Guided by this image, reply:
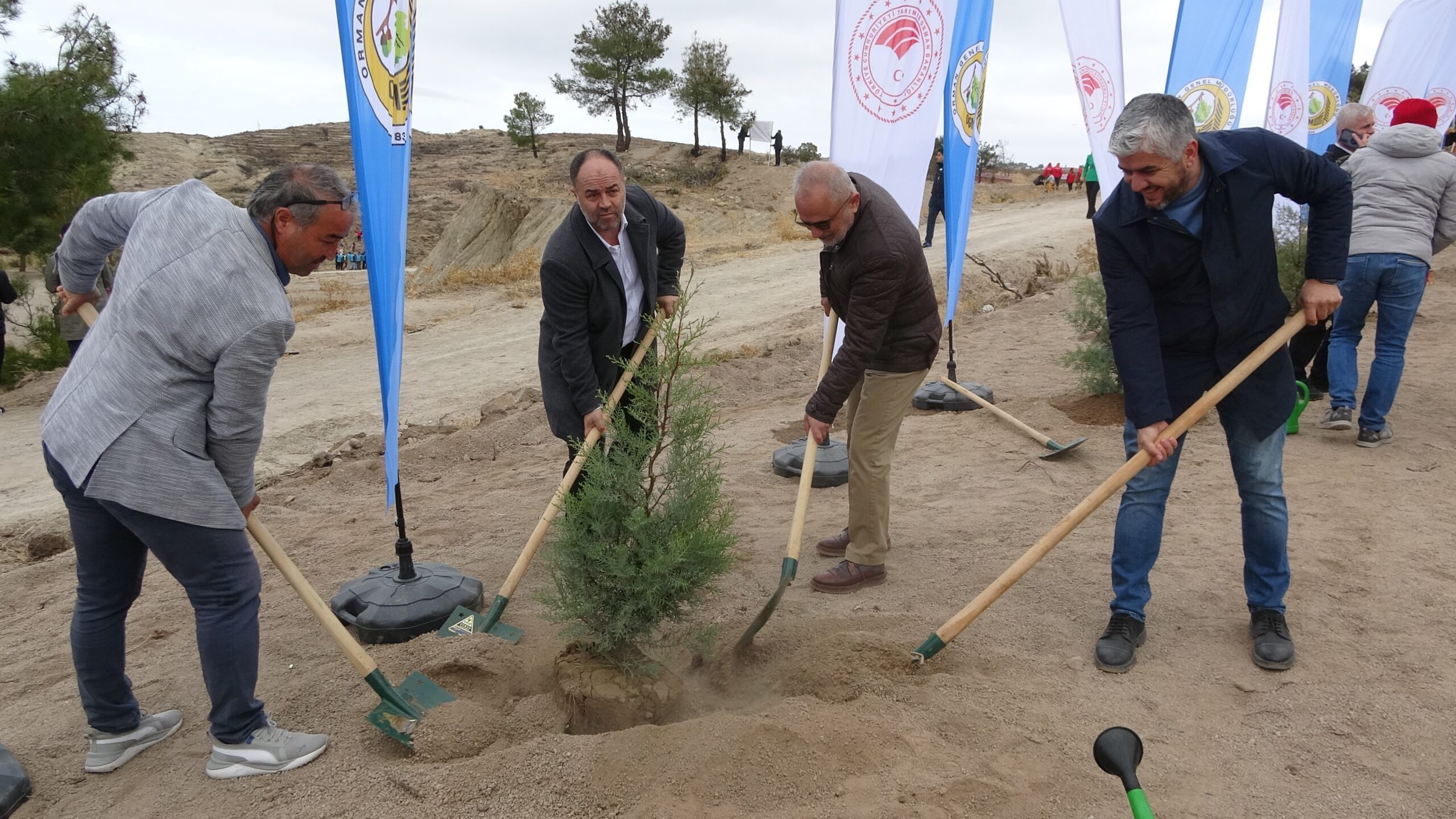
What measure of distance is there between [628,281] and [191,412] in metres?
1.84

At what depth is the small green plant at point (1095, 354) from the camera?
660cm

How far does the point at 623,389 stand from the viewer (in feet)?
12.5

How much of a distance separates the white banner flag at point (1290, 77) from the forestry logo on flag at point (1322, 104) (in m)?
2.45

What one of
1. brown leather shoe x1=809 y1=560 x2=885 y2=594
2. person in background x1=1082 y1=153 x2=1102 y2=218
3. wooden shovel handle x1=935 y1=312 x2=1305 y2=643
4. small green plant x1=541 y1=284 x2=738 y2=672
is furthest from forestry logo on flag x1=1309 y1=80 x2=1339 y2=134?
small green plant x1=541 y1=284 x2=738 y2=672

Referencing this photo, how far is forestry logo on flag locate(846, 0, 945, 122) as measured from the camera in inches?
213

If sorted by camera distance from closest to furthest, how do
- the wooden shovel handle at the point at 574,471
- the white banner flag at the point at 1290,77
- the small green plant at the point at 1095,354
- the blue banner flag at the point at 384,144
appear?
the blue banner flag at the point at 384,144, the wooden shovel handle at the point at 574,471, the small green plant at the point at 1095,354, the white banner flag at the point at 1290,77

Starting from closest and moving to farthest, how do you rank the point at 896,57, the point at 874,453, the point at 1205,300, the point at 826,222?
the point at 1205,300
the point at 826,222
the point at 874,453
the point at 896,57

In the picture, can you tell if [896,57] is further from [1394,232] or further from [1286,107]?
[1286,107]

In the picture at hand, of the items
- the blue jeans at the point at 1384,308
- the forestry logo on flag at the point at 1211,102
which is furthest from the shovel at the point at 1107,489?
the forestry logo on flag at the point at 1211,102

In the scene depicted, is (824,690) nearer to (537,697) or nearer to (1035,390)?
(537,697)

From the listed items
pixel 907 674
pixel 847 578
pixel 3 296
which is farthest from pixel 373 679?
pixel 3 296

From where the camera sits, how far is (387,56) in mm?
3355

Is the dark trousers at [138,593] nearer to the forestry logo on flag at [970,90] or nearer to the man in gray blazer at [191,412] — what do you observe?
the man in gray blazer at [191,412]

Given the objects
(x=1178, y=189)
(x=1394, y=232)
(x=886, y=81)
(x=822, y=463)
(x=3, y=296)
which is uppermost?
(x=886, y=81)
